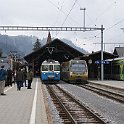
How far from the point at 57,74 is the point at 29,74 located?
16483 millimetres

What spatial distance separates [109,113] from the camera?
16.2 meters

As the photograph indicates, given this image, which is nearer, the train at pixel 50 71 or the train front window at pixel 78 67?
the train front window at pixel 78 67

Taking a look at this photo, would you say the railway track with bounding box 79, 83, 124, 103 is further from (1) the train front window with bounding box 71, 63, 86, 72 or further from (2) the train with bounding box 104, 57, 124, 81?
(2) the train with bounding box 104, 57, 124, 81

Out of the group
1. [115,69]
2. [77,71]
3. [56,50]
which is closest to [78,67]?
[77,71]

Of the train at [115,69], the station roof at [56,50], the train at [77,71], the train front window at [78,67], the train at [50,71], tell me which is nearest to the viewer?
the train at [77,71]

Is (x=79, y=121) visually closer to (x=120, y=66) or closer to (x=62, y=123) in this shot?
(x=62, y=123)

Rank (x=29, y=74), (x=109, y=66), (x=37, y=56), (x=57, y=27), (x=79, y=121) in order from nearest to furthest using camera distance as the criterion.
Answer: (x=79, y=121), (x=29, y=74), (x=57, y=27), (x=109, y=66), (x=37, y=56)

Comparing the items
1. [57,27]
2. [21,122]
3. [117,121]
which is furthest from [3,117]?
[57,27]

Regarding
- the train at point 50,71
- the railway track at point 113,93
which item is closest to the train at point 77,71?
the train at point 50,71

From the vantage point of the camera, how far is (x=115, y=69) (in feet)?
182

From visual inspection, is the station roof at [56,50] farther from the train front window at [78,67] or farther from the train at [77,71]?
the train front window at [78,67]

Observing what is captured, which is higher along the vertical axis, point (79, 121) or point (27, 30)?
point (27, 30)

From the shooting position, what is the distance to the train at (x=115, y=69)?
5090cm

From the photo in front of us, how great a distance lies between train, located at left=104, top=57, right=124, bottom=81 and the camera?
50903 millimetres
